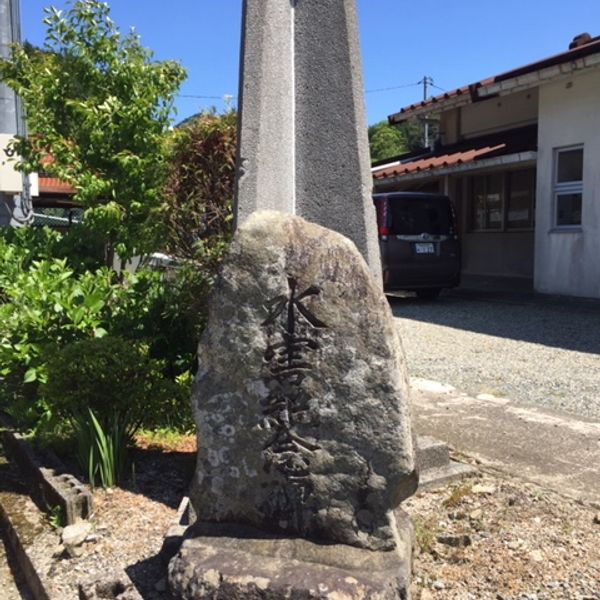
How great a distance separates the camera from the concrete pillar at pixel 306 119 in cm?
354

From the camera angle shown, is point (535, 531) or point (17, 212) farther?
point (17, 212)

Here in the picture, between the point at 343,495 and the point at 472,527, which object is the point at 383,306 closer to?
the point at 343,495

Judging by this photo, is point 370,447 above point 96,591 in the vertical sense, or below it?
above

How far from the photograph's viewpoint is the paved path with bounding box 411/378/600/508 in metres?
3.88

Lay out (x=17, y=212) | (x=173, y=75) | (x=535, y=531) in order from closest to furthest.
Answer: (x=535, y=531)
(x=173, y=75)
(x=17, y=212)

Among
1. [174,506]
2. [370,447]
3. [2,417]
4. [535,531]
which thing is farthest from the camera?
[2,417]

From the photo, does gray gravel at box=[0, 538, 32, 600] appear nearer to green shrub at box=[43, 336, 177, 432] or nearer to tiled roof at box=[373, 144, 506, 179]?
green shrub at box=[43, 336, 177, 432]

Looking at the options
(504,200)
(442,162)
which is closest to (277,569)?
(442,162)

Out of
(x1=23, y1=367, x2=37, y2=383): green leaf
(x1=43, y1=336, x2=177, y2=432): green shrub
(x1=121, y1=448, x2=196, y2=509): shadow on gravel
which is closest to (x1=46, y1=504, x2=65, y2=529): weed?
(x1=121, y1=448, x2=196, y2=509): shadow on gravel

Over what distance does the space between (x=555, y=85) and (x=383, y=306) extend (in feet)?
37.1

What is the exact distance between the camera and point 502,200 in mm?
15633

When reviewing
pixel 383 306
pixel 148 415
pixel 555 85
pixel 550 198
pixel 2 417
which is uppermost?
pixel 555 85

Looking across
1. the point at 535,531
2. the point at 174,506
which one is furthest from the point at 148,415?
the point at 535,531

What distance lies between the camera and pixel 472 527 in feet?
10.6
